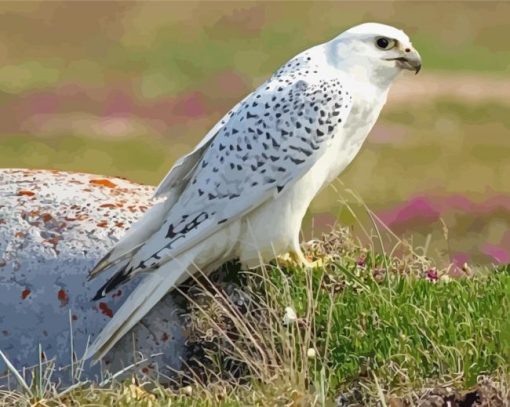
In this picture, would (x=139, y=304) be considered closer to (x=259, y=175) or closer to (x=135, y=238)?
(x=135, y=238)

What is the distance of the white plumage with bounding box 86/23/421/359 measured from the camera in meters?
7.81

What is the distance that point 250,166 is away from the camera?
7.82 meters

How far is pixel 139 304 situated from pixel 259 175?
804 millimetres

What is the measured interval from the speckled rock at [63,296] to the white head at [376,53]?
51.4 inches

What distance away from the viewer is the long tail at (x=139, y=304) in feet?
25.6

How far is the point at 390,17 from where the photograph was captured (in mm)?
30625

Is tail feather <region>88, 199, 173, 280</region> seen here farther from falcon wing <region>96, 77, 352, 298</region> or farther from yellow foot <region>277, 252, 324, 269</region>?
yellow foot <region>277, 252, 324, 269</region>

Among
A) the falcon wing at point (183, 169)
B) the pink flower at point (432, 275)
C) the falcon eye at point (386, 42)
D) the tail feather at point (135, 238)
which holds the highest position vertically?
the falcon eye at point (386, 42)

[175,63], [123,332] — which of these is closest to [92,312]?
[123,332]

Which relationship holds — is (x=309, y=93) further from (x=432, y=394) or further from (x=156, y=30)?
(x=156, y=30)

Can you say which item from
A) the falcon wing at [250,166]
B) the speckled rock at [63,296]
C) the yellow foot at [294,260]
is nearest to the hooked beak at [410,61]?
the falcon wing at [250,166]

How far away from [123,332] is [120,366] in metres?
0.23

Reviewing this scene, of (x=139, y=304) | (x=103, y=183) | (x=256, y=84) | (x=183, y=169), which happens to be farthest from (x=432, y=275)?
(x=256, y=84)

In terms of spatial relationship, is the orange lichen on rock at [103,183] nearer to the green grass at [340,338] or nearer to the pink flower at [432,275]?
the green grass at [340,338]
